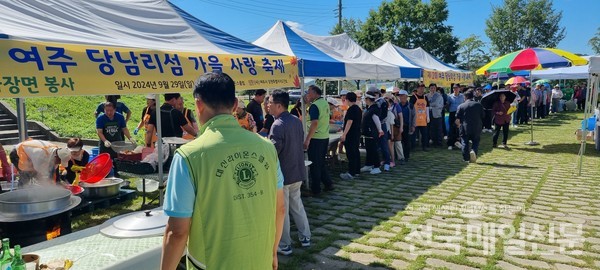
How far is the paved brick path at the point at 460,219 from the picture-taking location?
4031 millimetres

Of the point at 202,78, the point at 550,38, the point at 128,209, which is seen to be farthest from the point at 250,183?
the point at 550,38

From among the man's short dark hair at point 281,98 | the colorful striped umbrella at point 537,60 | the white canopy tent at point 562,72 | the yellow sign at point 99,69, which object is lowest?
the man's short dark hair at point 281,98

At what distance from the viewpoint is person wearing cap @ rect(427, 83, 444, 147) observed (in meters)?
11.0

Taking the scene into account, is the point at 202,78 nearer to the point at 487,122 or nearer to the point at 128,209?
the point at 128,209

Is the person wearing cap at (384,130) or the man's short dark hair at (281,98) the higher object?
the man's short dark hair at (281,98)

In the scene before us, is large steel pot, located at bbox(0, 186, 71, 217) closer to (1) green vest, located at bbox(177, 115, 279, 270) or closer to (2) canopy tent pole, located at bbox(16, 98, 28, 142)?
(1) green vest, located at bbox(177, 115, 279, 270)

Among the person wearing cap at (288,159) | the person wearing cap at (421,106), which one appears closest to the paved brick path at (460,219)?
the person wearing cap at (288,159)

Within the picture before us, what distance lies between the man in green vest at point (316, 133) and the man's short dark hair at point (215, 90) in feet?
13.9

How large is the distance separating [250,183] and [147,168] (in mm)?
3631

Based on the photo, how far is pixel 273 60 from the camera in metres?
5.38

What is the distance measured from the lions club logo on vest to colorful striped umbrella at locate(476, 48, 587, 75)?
10385 millimetres

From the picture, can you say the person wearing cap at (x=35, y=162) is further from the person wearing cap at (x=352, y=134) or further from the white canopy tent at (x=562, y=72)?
the white canopy tent at (x=562, y=72)

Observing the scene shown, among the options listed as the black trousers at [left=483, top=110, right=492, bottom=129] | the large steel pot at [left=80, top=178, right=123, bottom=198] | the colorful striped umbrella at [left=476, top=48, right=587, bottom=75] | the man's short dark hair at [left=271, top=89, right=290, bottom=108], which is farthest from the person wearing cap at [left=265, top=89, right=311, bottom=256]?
the black trousers at [left=483, top=110, right=492, bottom=129]

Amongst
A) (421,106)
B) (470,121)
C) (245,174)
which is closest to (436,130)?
(421,106)
